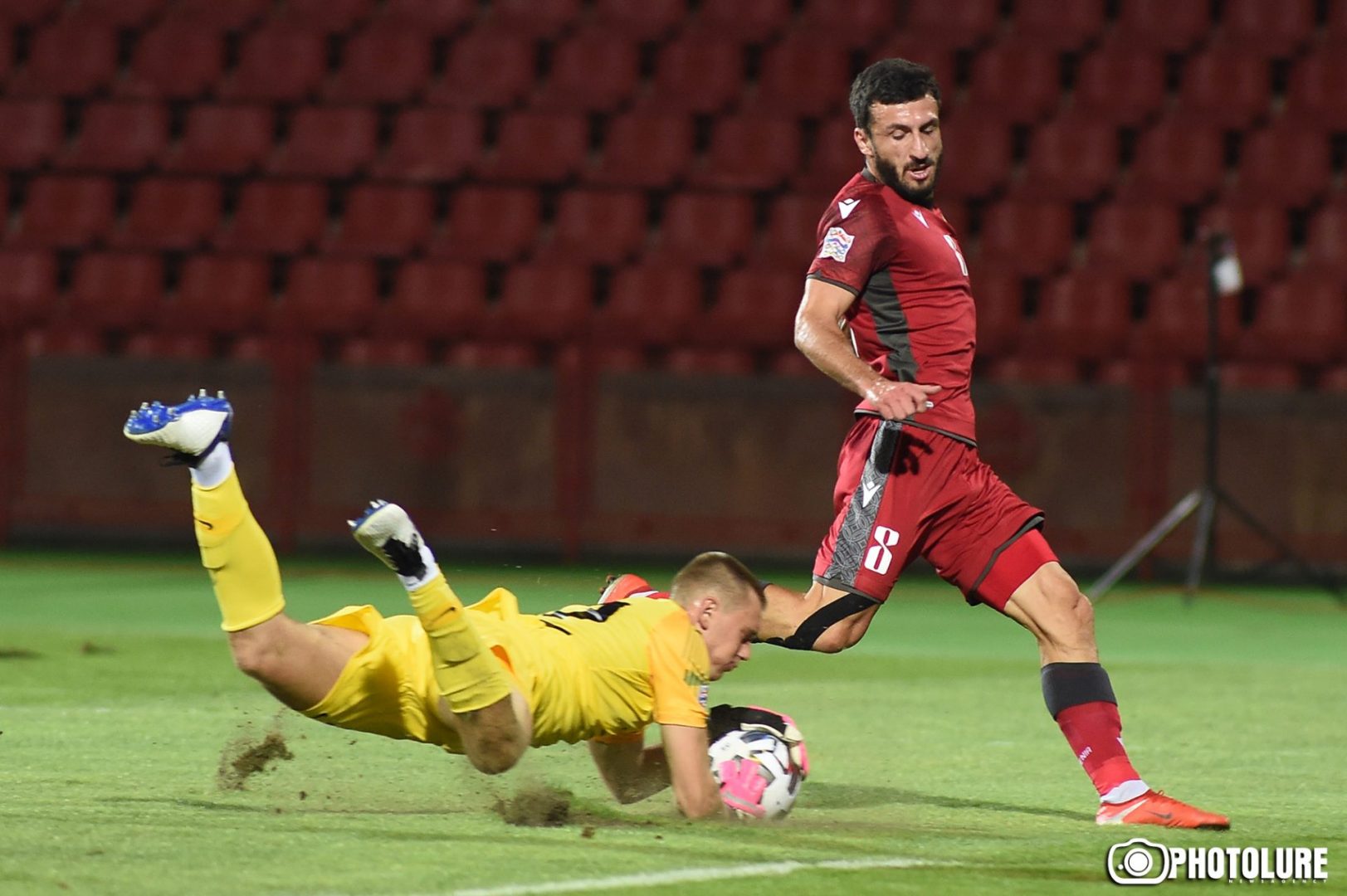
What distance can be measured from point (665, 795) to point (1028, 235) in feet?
34.1

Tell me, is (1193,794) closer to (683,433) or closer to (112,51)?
(683,433)

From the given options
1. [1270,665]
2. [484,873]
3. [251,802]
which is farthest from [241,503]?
[1270,665]

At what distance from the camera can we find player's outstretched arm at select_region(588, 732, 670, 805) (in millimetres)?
5551

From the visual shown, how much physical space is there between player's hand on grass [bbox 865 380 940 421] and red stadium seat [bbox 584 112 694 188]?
1070 centimetres

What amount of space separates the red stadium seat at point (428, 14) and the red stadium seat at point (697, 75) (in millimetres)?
1797

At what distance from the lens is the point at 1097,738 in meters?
5.54

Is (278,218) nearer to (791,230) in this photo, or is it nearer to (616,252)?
(616,252)

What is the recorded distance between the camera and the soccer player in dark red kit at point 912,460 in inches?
222

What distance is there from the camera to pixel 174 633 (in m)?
10.3

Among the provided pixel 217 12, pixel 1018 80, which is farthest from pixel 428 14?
pixel 1018 80

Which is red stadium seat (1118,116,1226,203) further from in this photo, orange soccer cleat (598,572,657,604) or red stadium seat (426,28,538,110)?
orange soccer cleat (598,572,657,604)

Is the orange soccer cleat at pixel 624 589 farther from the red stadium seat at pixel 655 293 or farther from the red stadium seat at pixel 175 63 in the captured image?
the red stadium seat at pixel 175 63

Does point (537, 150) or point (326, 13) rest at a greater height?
point (326, 13)
